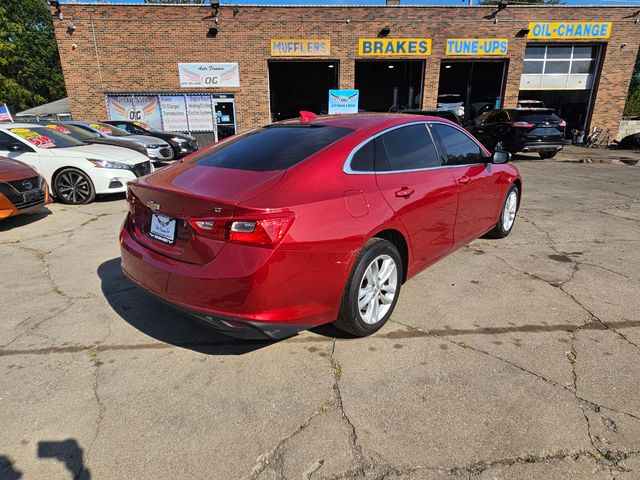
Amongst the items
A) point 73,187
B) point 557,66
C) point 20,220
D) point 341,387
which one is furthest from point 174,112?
point 341,387

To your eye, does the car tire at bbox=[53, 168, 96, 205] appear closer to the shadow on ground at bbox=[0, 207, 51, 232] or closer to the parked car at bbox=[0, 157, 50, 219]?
the shadow on ground at bbox=[0, 207, 51, 232]

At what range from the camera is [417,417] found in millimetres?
2287

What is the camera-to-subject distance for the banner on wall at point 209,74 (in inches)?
706

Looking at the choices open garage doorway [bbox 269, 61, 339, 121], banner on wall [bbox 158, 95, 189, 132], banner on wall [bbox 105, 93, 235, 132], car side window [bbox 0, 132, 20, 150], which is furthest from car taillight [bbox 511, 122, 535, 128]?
open garage doorway [bbox 269, 61, 339, 121]

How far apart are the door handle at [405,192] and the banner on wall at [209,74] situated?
17033 mm

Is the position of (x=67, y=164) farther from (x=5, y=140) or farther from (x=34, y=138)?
(x=5, y=140)

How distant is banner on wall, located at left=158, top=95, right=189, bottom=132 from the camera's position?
719 inches

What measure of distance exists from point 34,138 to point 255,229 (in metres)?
7.26

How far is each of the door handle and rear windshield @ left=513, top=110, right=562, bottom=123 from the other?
12.1 meters

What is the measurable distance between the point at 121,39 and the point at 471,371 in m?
19.8

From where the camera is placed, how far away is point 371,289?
9.79 ft

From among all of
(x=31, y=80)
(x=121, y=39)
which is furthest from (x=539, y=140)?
(x=31, y=80)

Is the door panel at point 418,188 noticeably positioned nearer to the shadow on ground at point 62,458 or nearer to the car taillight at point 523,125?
the shadow on ground at point 62,458

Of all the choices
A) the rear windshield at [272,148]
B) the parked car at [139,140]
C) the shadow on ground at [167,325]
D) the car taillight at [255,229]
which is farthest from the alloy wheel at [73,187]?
the car taillight at [255,229]
